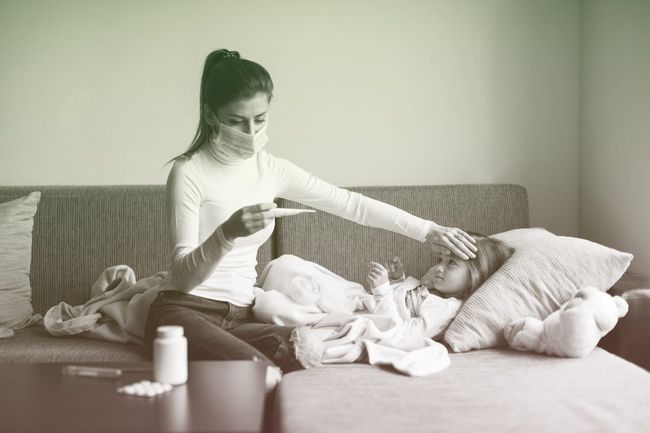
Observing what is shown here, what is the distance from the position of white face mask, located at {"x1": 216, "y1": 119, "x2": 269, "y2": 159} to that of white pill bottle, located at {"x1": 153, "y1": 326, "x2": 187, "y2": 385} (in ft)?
2.21

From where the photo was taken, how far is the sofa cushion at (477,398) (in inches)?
53.7

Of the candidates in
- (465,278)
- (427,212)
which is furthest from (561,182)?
(465,278)

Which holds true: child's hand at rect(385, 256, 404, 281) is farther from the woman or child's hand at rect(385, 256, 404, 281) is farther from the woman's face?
the woman's face

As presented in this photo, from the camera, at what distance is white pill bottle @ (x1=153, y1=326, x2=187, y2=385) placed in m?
1.30

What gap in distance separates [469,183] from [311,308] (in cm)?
102

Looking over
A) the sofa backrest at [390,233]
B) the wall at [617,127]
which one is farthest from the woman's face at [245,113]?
the wall at [617,127]

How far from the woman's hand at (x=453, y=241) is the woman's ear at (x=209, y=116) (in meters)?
0.71

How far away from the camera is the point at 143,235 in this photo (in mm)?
2381

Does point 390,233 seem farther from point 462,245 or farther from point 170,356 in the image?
point 170,356

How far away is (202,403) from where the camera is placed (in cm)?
121

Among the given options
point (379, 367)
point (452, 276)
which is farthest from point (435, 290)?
point (379, 367)

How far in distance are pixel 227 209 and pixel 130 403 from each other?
2.52 ft

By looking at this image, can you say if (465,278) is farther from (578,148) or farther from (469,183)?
(578,148)

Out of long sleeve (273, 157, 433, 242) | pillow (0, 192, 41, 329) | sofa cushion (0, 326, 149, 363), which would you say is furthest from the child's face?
pillow (0, 192, 41, 329)
